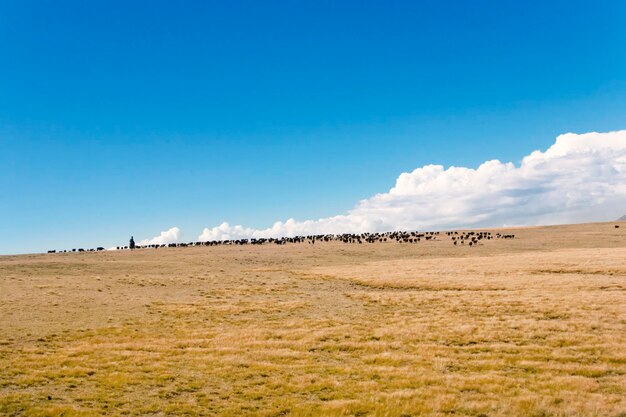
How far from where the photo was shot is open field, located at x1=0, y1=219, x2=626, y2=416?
691 inches

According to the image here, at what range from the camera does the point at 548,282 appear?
166 feet

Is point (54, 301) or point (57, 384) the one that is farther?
point (54, 301)

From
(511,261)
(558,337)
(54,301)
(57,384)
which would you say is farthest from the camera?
(511,261)

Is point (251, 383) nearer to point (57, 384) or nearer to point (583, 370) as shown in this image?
point (57, 384)

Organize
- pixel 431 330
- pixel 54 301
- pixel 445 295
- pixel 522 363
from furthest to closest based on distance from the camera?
pixel 445 295
pixel 54 301
pixel 431 330
pixel 522 363

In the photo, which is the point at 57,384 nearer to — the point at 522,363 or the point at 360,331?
the point at 360,331

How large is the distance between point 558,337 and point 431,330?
745 cm

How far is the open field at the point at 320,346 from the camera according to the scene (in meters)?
17.5

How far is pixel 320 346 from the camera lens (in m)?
27.1

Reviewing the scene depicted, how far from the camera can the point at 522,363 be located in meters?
22.3

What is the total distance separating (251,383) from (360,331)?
40.4 ft

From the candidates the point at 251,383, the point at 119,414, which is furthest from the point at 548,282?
the point at 119,414

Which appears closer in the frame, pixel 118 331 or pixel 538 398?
pixel 538 398

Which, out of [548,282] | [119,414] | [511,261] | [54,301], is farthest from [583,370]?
[511,261]
